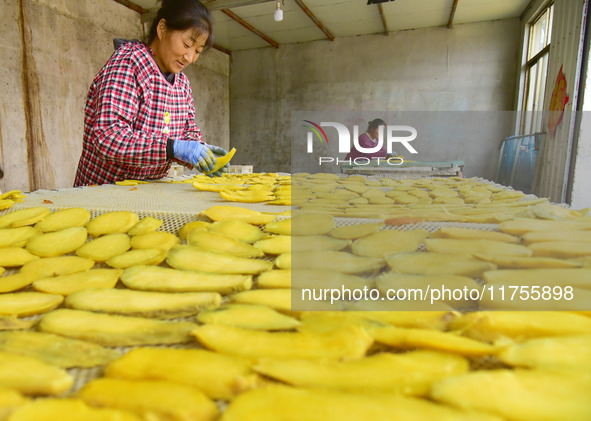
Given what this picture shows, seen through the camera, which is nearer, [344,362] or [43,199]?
[344,362]

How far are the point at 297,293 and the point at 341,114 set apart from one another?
6.10 m

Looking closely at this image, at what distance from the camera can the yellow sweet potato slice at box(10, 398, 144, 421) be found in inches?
10.6

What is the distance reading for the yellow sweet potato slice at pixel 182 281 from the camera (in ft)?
1.68

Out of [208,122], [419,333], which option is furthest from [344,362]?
[208,122]

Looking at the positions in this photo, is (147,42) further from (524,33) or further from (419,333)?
(524,33)

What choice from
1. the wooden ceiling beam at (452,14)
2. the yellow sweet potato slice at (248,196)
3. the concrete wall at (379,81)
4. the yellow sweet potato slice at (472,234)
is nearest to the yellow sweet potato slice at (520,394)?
the yellow sweet potato slice at (472,234)

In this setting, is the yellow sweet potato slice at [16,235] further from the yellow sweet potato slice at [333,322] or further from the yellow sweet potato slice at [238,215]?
the yellow sweet potato slice at [333,322]

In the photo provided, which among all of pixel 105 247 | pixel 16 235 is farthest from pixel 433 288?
pixel 16 235

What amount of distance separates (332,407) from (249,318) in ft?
0.55

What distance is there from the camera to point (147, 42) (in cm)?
174

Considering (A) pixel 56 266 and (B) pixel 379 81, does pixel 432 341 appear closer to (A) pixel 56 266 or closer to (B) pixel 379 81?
(A) pixel 56 266

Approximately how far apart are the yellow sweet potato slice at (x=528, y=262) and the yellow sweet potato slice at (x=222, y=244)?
1.18 feet

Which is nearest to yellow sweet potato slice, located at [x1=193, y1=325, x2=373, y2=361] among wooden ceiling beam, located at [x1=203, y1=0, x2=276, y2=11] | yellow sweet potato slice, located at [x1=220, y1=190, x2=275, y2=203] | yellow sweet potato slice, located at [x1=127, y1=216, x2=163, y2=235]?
yellow sweet potato slice, located at [x1=127, y1=216, x2=163, y2=235]

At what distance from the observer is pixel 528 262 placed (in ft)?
1.72
